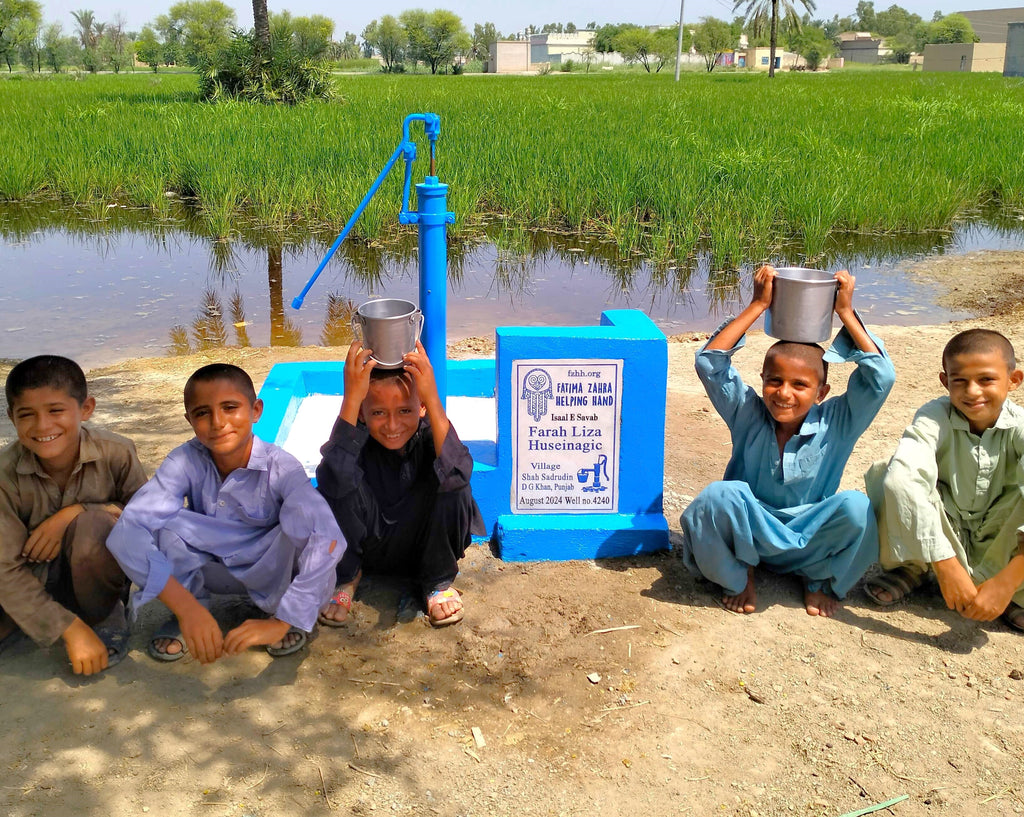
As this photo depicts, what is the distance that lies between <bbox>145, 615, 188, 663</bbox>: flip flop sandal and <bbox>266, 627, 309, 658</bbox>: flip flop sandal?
0.74 feet

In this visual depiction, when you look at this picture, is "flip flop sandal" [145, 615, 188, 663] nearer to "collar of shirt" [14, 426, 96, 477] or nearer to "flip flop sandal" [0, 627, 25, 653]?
"flip flop sandal" [0, 627, 25, 653]

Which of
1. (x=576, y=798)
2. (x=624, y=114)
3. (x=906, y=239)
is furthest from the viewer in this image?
(x=624, y=114)

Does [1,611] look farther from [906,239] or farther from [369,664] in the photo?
[906,239]

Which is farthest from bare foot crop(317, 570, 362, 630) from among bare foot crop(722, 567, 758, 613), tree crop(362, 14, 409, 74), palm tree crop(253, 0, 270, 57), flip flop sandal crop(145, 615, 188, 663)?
tree crop(362, 14, 409, 74)

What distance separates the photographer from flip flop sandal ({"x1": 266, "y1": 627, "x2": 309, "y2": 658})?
256 centimetres

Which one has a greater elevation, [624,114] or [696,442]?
[624,114]

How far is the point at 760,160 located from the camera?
10477 mm

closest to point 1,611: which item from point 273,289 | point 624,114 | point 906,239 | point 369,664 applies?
point 369,664

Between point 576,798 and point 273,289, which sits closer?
point 576,798

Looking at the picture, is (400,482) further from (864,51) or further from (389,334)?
(864,51)

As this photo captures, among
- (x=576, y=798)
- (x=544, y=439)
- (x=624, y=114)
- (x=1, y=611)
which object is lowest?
(x=576, y=798)

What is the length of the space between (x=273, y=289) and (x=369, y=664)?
18.0 ft

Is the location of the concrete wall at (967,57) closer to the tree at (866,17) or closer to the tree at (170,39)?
the tree at (170,39)

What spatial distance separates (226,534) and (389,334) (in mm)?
702
